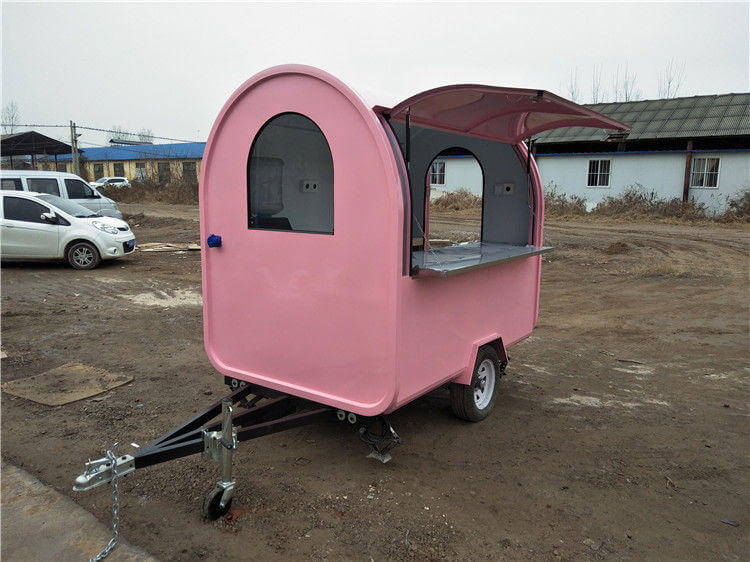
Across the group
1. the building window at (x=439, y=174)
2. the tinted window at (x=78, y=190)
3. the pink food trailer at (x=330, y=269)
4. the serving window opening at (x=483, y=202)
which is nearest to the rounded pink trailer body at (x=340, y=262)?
the pink food trailer at (x=330, y=269)

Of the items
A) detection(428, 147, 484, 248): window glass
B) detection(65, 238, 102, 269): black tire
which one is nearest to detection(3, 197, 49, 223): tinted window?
detection(65, 238, 102, 269): black tire

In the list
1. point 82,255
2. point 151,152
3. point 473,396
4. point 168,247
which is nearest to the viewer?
point 473,396

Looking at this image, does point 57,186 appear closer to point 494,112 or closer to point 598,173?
point 494,112

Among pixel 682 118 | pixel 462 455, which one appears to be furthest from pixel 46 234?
pixel 682 118

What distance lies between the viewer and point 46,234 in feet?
37.8

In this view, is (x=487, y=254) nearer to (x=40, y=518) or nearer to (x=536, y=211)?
(x=536, y=211)

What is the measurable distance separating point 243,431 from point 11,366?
399 centimetres

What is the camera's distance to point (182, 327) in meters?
7.46

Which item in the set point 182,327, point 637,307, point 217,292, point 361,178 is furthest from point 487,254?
point 637,307

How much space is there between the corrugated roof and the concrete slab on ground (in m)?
21.8

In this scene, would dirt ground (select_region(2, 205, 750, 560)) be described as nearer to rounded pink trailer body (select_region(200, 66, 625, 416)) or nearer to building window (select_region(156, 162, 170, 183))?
rounded pink trailer body (select_region(200, 66, 625, 416))

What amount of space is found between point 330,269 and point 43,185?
43.7 feet

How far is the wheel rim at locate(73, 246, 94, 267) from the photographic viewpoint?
11.7 metres

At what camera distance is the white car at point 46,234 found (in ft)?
37.6
